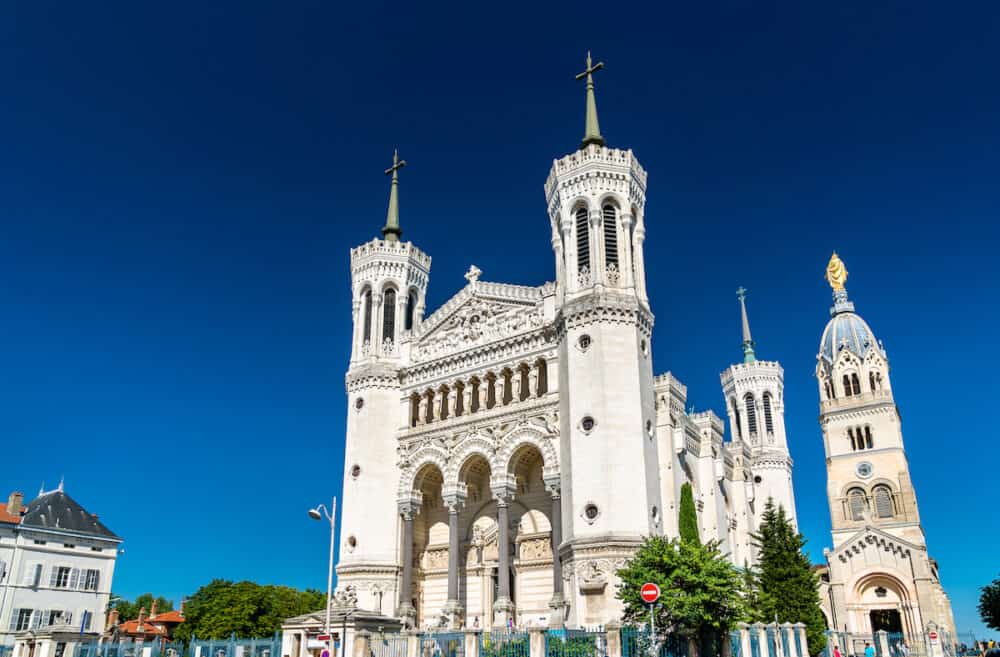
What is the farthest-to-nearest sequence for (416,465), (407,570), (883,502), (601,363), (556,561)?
1. (883,502)
2. (416,465)
3. (407,570)
4. (601,363)
5. (556,561)

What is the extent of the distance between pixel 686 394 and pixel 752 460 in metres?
19.5

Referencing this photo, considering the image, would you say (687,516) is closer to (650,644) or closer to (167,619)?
(650,644)

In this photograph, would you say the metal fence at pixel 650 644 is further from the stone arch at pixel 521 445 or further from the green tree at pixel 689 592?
the stone arch at pixel 521 445

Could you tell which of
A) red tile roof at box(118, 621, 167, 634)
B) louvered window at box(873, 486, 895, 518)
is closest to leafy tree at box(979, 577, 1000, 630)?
louvered window at box(873, 486, 895, 518)

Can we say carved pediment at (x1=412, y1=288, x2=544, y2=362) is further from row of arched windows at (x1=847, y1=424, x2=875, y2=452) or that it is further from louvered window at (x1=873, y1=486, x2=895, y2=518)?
louvered window at (x1=873, y1=486, x2=895, y2=518)

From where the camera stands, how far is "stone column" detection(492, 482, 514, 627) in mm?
40281

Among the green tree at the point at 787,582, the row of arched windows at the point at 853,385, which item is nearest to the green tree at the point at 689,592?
the green tree at the point at 787,582

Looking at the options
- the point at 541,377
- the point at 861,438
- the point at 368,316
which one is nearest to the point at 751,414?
the point at 861,438

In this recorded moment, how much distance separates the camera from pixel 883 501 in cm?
8338

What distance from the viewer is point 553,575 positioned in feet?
139

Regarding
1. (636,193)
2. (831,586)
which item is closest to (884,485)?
(831,586)

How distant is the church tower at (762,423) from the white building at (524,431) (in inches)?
622

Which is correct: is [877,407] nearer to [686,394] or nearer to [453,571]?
[686,394]

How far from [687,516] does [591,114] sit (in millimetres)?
23784
